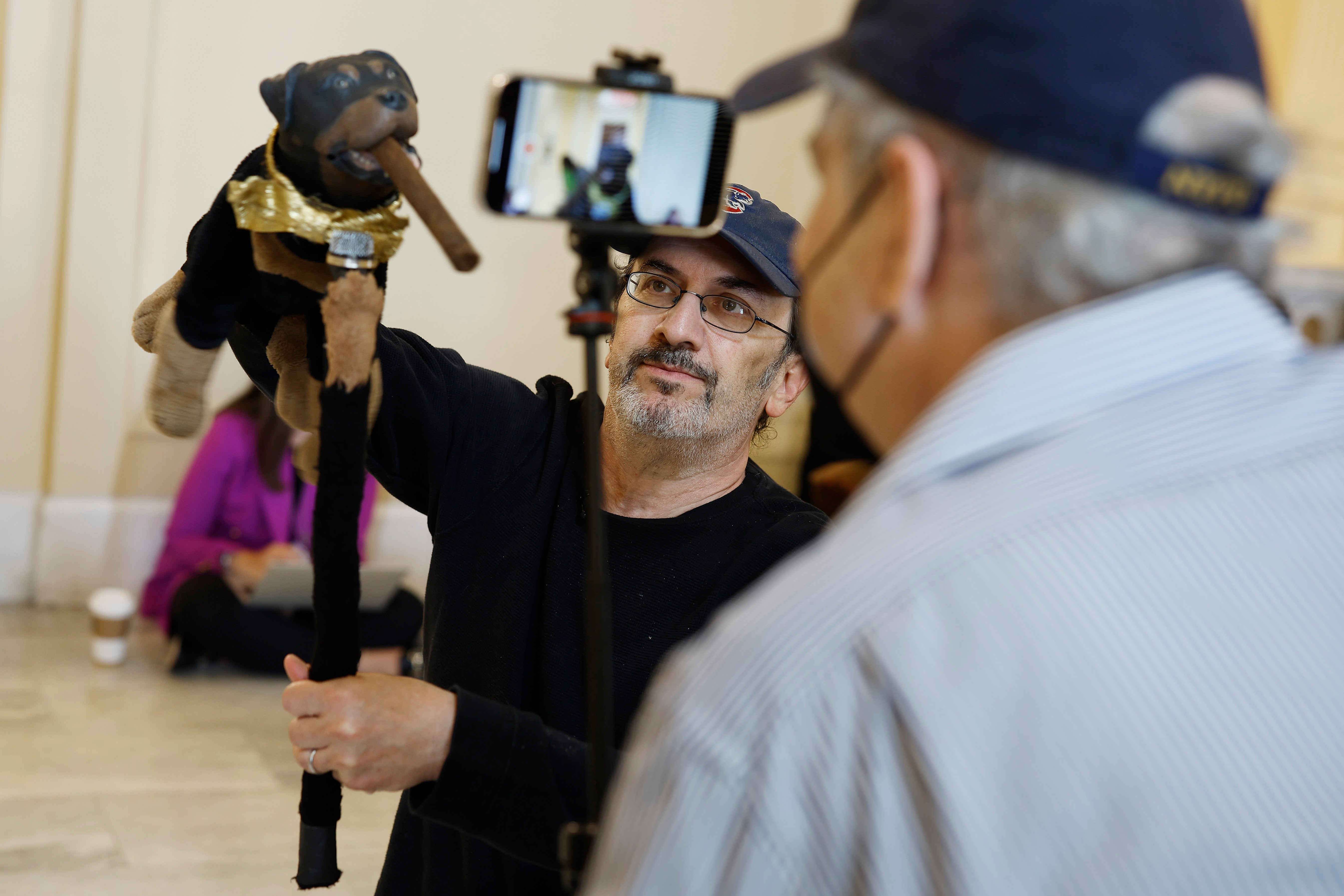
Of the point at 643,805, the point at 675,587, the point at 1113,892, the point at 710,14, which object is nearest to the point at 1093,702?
the point at 1113,892

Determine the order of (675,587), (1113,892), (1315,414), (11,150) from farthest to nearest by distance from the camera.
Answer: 1. (11,150)
2. (675,587)
3. (1315,414)
4. (1113,892)

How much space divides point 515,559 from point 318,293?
521 millimetres

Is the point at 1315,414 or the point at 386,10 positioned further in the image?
the point at 386,10

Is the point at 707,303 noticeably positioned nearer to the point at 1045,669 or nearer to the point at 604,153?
the point at 604,153

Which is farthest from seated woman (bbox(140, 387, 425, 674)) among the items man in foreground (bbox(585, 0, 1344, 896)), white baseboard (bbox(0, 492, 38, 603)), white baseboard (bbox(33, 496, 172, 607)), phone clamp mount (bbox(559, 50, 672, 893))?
man in foreground (bbox(585, 0, 1344, 896))

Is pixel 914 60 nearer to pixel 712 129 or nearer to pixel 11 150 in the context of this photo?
pixel 712 129

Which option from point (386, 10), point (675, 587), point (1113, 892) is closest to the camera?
point (1113, 892)

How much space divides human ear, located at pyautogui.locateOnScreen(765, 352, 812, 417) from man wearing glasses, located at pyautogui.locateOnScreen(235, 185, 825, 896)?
0.14ft

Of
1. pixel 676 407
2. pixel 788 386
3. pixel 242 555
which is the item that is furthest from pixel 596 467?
pixel 242 555

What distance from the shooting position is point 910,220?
0.67 metres

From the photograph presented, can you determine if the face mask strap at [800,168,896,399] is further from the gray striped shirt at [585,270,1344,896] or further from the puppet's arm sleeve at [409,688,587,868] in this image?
the puppet's arm sleeve at [409,688,587,868]

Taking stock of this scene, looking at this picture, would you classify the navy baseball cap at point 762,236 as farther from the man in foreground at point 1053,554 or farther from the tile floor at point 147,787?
the tile floor at point 147,787

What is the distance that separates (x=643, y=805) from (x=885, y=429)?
0.93 ft

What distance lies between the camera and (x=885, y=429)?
76cm
